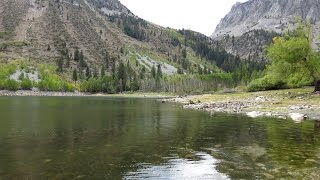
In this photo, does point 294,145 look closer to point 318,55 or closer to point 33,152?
point 33,152

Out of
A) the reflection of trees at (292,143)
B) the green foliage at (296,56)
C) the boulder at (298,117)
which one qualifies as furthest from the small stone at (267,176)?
the green foliage at (296,56)

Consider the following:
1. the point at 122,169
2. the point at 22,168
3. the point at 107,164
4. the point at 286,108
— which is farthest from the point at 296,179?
the point at 286,108

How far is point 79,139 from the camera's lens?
109 feet

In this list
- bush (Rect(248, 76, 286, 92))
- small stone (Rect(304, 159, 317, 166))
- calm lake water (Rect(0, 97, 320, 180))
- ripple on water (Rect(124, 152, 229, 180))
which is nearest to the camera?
ripple on water (Rect(124, 152, 229, 180))

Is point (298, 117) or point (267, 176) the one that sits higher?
point (298, 117)

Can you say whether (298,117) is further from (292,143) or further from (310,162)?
(310,162)

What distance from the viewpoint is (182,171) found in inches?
828

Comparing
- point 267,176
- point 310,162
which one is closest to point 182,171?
point 267,176

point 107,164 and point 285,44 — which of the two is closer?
point 107,164

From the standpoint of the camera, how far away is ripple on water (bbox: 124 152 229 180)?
19.7 m

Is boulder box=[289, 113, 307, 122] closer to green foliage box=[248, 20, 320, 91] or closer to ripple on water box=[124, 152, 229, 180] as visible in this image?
ripple on water box=[124, 152, 229, 180]

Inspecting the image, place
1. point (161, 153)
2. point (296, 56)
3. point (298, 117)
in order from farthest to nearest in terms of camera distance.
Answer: point (296, 56) → point (298, 117) → point (161, 153)

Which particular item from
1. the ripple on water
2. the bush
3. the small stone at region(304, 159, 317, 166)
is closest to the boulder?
the small stone at region(304, 159, 317, 166)

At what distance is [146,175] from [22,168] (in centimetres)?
744
